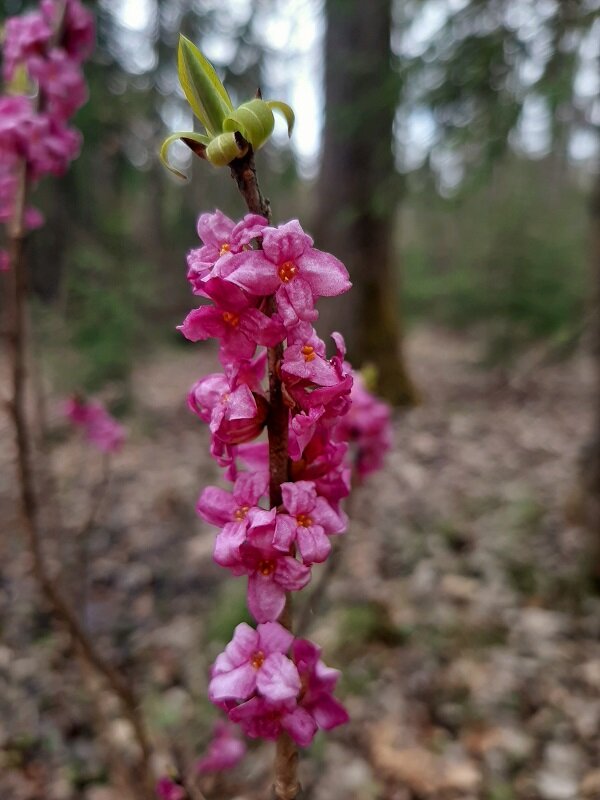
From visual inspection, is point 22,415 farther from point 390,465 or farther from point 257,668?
point 390,465

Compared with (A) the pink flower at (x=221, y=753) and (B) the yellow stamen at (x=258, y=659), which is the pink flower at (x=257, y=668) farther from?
(A) the pink flower at (x=221, y=753)

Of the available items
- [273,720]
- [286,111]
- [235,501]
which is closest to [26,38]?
[286,111]

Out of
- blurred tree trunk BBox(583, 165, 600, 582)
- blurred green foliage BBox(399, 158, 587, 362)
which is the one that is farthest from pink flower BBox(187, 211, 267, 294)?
blurred green foliage BBox(399, 158, 587, 362)

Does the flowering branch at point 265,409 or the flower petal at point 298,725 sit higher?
the flowering branch at point 265,409

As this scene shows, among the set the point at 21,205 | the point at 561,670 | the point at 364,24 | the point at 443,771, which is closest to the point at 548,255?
the point at 364,24

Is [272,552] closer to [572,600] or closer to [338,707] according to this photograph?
[338,707]

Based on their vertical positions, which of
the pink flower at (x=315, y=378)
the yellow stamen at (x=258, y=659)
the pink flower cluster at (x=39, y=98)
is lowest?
the yellow stamen at (x=258, y=659)

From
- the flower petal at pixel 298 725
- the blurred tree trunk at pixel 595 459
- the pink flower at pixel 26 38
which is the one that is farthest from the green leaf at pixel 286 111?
the blurred tree trunk at pixel 595 459
